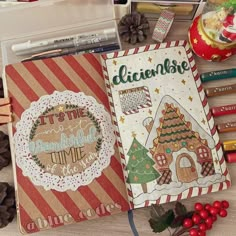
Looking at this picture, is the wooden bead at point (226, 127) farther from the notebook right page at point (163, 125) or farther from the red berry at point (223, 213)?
the red berry at point (223, 213)

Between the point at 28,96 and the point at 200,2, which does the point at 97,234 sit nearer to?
the point at 28,96

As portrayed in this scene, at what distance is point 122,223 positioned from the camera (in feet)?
1.77

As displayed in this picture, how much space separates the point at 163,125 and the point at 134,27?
188 millimetres

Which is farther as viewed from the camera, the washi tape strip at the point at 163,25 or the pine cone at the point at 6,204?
the washi tape strip at the point at 163,25

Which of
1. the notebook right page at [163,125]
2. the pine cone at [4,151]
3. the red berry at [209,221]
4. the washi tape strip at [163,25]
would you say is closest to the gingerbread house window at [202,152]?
the notebook right page at [163,125]

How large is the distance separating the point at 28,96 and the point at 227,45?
34cm

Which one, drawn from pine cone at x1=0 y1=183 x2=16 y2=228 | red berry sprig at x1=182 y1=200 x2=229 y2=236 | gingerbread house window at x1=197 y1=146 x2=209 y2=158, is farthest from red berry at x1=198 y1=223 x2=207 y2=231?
pine cone at x1=0 y1=183 x2=16 y2=228

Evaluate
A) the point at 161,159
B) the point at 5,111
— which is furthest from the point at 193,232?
the point at 5,111

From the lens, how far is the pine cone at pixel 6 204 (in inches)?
19.8

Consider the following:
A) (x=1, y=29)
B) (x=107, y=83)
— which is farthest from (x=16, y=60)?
(x=107, y=83)

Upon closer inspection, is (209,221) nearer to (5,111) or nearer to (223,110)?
(223,110)

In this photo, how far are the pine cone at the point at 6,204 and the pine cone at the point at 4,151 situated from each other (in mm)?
34

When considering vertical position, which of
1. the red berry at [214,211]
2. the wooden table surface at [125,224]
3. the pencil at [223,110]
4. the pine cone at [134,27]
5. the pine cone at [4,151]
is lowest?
the wooden table surface at [125,224]

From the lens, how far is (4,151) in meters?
0.53
